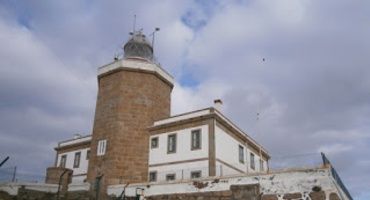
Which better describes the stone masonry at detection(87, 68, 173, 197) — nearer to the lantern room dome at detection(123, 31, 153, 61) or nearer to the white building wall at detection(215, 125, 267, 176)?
the lantern room dome at detection(123, 31, 153, 61)

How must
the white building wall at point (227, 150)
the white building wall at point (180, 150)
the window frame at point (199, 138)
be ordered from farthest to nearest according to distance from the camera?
the white building wall at point (227, 150) → the window frame at point (199, 138) → the white building wall at point (180, 150)

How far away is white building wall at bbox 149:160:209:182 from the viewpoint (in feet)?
79.5

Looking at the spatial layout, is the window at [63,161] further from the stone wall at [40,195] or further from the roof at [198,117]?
the roof at [198,117]

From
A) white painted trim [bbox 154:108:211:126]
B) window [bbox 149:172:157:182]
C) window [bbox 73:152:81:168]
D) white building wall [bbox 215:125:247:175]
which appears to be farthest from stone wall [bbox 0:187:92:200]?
white building wall [bbox 215:125:247:175]

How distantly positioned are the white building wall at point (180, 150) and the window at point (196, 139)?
234 mm

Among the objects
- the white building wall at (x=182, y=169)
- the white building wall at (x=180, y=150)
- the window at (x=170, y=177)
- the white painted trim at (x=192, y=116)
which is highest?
the white painted trim at (x=192, y=116)

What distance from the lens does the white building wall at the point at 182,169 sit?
24234mm

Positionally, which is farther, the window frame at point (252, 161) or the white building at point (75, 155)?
the white building at point (75, 155)

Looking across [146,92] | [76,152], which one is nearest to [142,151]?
[146,92]

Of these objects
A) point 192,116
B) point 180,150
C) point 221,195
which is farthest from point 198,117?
point 221,195

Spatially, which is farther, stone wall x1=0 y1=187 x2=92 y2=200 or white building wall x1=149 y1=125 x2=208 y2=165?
white building wall x1=149 y1=125 x2=208 y2=165

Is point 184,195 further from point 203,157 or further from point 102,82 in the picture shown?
point 102,82

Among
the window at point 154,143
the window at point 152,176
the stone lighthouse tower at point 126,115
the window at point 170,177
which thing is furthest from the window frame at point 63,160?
the window at point 170,177

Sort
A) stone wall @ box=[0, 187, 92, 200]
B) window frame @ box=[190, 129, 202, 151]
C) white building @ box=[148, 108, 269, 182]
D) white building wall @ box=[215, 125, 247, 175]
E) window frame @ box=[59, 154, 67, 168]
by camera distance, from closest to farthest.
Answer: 1. stone wall @ box=[0, 187, 92, 200]
2. white building @ box=[148, 108, 269, 182]
3. window frame @ box=[190, 129, 202, 151]
4. white building wall @ box=[215, 125, 247, 175]
5. window frame @ box=[59, 154, 67, 168]
